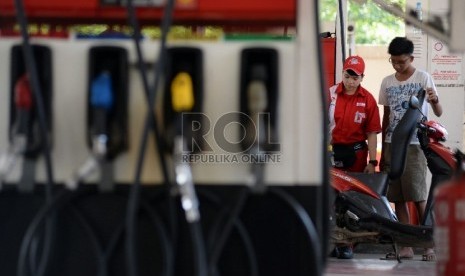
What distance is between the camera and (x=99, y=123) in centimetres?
247

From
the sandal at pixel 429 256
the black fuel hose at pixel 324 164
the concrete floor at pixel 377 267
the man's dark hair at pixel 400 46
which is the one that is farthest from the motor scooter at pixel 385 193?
the black fuel hose at pixel 324 164

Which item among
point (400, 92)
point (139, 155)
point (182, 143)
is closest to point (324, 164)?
point (182, 143)

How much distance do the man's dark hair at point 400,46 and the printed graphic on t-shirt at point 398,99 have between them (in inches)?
10.6

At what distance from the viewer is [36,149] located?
251cm

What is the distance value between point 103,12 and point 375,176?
5.14m

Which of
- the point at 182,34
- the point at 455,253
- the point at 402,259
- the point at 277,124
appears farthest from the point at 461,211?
the point at 402,259

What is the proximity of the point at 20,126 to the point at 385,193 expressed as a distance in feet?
17.7

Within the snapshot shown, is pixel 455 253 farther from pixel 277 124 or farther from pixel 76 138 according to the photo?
pixel 76 138

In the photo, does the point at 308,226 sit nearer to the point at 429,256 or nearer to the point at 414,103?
the point at 414,103

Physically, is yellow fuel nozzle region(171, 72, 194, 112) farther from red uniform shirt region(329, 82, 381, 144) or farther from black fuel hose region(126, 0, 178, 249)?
red uniform shirt region(329, 82, 381, 144)

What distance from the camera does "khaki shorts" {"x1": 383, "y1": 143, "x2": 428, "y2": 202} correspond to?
26.9ft

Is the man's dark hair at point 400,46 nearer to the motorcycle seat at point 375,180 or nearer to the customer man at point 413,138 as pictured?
the customer man at point 413,138

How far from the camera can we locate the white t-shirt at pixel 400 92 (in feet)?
26.8

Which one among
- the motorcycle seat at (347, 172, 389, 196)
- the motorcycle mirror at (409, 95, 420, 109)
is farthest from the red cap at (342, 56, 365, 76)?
the motorcycle seat at (347, 172, 389, 196)
